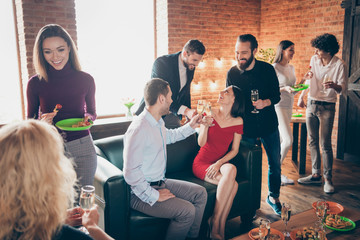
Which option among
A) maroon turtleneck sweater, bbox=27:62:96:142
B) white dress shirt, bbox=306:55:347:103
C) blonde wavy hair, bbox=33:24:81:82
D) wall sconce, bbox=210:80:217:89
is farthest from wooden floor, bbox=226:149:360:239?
blonde wavy hair, bbox=33:24:81:82

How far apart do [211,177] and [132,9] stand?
3.61m

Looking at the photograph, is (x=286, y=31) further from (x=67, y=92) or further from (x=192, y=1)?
(x=67, y=92)

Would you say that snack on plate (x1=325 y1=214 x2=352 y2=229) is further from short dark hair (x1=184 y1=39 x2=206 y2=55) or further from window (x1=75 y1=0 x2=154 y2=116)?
window (x1=75 y1=0 x2=154 y2=116)

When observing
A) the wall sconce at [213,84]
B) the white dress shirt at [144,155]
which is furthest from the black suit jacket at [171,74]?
the wall sconce at [213,84]

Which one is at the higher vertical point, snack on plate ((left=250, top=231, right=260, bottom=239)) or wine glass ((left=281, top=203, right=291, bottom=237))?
wine glass ((left=281, top=203, right=291, bottom=237))

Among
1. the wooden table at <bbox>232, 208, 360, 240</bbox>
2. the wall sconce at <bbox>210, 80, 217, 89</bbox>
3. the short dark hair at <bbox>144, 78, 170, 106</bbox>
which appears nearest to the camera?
the wooden table at <bbox>232, 208, 360, 240</bbox>

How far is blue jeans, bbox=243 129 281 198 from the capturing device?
3.18 m

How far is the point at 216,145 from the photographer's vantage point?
3.05m

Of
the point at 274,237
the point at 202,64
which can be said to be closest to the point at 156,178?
the point at 274,237

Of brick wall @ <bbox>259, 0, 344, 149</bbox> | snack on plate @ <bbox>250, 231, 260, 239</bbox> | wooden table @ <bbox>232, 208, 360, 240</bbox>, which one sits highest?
brick wall @ <bbox>259, 0, 344, 149</bbox>

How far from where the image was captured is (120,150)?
2.92m

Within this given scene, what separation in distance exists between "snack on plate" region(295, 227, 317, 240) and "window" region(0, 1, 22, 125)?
3688mm

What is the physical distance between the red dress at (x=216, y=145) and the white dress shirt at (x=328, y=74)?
4.63 feet

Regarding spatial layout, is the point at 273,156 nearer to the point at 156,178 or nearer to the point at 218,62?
the point at 156,178
